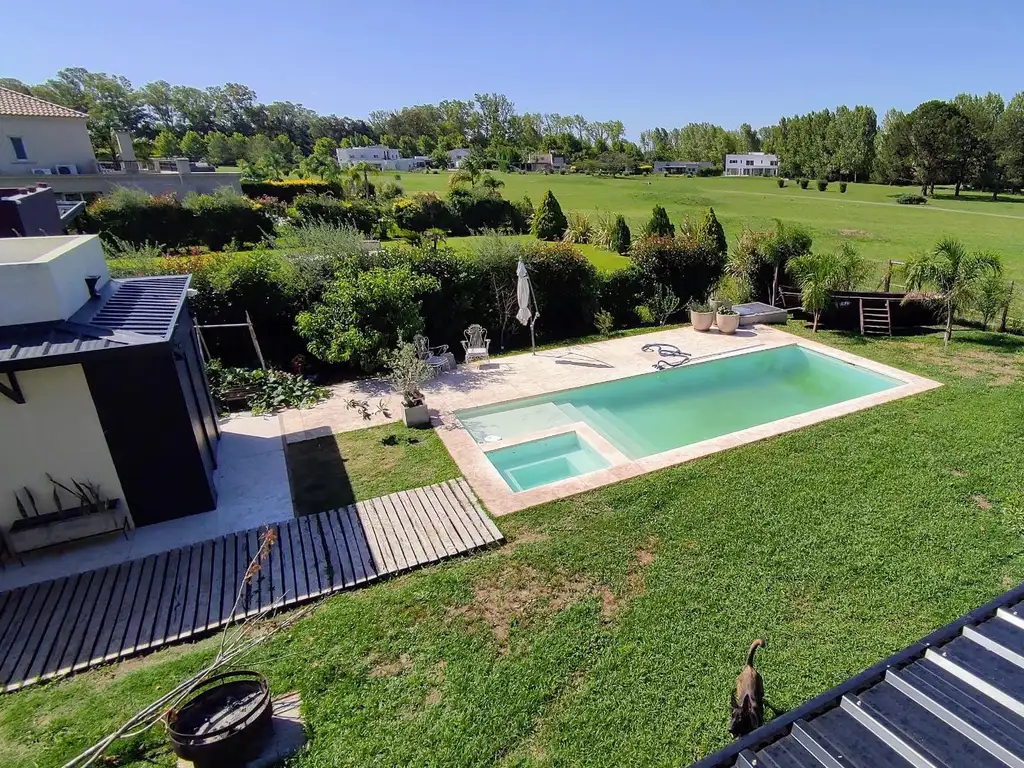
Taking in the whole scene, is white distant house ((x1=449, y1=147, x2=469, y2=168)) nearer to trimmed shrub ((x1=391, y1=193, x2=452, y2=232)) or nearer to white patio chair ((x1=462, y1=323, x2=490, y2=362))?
trimmed shrub ((x1=391, y1=193, x2=452, y2=232))

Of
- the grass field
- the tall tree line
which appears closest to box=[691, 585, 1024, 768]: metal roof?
the grass field

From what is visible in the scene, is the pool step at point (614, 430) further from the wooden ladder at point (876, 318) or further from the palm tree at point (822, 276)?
the wooden ladder at point (876, 318)

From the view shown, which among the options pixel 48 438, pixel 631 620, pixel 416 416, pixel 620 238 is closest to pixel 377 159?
→ pixel 620 238

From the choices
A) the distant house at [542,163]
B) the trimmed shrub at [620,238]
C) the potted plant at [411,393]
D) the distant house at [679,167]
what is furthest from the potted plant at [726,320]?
the distant house at [679,167]

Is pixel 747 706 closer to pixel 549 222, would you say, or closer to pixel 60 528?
pixel 60 528

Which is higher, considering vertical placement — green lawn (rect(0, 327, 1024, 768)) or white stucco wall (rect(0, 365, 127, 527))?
white stucco wall (rect(0, 365, 127, 527))

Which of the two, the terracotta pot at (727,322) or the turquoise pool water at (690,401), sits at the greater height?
the terracotta pot at (727,322)
